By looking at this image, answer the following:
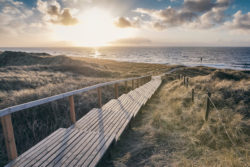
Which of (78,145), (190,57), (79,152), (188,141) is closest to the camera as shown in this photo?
(79,152)

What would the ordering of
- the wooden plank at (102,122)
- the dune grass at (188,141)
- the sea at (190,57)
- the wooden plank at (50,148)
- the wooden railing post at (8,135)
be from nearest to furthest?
the wooden railing post at (8,135) < the wooden plank at (50,148) < the dune grass at (188,141) < the wooden plank at (102,122) < the sea at (190,57)

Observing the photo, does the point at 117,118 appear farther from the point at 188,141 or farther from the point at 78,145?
the point at 188,141

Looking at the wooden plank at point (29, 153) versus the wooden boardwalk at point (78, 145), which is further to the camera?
the wooden boardwalk at point (78, 145)

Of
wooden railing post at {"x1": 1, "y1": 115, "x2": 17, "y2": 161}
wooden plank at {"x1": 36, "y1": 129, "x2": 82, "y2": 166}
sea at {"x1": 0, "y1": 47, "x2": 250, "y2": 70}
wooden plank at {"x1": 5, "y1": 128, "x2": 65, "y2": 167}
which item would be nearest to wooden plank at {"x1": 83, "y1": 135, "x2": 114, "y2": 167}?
wooden plank at {"x1": 36, "y1": 129, "x2": 82, "y2": 166}

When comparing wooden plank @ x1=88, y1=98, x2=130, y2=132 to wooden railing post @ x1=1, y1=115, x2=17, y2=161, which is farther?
wooden plank @ x1=88, y1=98, x2=130, y2=132

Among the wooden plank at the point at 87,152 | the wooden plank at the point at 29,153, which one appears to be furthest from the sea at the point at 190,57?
the wooden plank at the point at 29,153

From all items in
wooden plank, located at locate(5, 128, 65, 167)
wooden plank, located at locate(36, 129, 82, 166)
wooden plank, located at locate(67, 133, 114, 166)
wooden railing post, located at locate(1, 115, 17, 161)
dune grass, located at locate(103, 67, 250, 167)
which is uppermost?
wooden railing post, located at locate(1, 115, 17, 161)

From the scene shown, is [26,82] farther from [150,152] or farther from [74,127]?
[150,152]

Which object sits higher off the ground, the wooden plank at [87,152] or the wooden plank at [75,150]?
the wooden plank at [75,150]

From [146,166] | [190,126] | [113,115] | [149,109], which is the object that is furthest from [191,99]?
[146,166]

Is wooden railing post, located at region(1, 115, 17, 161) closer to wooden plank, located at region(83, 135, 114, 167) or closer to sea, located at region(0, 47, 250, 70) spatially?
wooden plank, located at region(83, 135, 114, 167)

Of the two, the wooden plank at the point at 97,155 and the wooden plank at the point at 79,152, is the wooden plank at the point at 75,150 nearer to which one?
the wooden plank at the point at 79,152

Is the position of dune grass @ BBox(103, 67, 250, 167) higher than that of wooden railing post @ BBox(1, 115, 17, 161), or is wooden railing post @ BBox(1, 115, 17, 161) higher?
wooden railing post @ BBox(1, 115, 17, 161)

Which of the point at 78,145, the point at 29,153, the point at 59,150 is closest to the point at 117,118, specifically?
the point at 78,145
